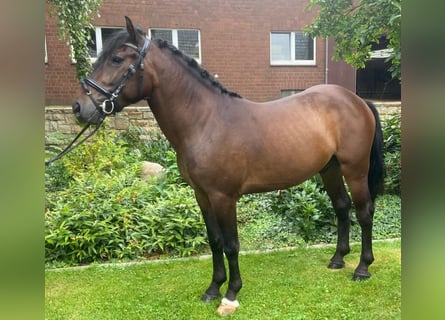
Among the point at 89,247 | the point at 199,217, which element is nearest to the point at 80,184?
the point at 89,247

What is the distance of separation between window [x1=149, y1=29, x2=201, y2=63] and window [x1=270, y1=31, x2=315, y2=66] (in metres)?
2.38

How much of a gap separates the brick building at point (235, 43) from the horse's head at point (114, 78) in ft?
26.5

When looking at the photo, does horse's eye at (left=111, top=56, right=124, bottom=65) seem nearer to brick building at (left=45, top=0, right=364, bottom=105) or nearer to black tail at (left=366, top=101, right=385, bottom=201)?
black tail at (left=366, top=101, right=385, bottom=201)

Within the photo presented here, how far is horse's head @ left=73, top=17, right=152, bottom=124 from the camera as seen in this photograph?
2.36 meters

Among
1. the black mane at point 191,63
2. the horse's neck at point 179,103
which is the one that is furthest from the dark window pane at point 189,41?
the horse's neck at point 179,103

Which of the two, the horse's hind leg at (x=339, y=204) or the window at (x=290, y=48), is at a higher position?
the window at (x=290, y=48)

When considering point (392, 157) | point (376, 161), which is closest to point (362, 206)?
point (376, 161)

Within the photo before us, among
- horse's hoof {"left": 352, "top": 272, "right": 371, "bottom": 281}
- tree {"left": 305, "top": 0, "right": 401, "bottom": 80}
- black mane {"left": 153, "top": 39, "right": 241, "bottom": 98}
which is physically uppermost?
tree {"left": 305, "top": 0, "right": 401, "bottom": 80}

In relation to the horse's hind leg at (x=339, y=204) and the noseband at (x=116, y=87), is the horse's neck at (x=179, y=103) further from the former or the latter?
the horse's hind leg at (x=339, y=204)

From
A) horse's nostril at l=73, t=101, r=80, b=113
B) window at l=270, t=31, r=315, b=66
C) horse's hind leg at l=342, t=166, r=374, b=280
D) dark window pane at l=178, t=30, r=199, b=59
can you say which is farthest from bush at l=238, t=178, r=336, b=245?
window at l=270, t=31, r=315, b=66

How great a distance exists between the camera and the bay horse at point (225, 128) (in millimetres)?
2424

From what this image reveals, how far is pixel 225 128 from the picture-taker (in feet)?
8.83

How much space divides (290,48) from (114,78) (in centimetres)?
1004
